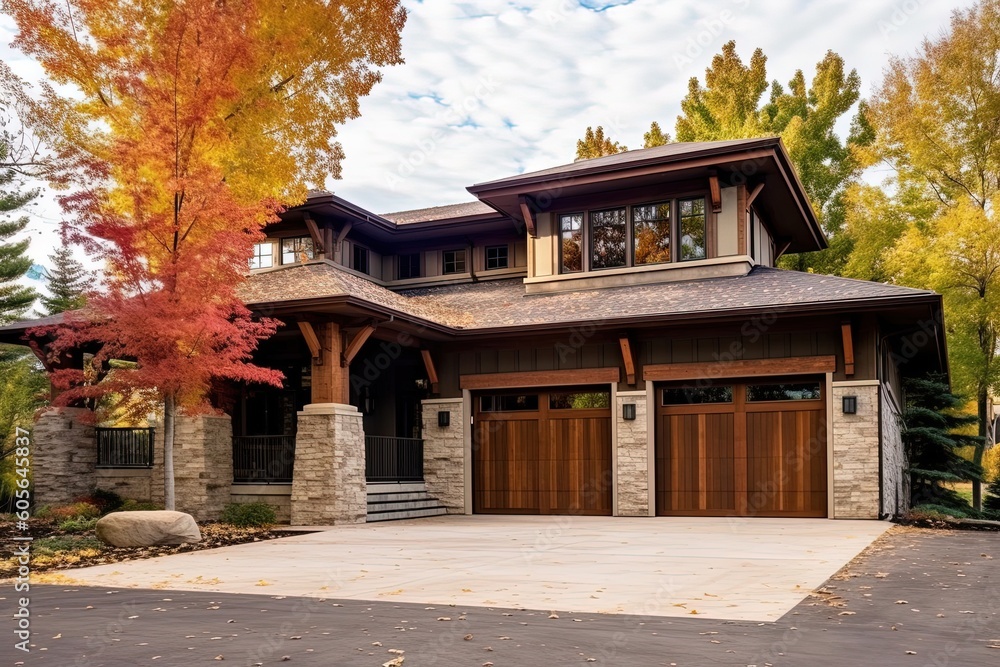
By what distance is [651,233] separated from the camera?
19516 millimetres

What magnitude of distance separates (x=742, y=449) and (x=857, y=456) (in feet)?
6.49

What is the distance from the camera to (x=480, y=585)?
27.6 ft

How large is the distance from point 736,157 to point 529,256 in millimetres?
5063

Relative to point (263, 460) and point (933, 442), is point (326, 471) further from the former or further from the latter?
point (933, 442)

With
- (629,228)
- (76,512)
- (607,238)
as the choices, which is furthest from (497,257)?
(76,512)

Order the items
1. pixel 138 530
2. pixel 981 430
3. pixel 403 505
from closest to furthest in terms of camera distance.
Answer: pixel 138 530 < pixel 403 505 < pixel 981 430

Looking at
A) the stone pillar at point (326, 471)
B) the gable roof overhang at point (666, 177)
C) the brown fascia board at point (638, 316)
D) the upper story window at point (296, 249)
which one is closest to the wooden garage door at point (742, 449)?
the brown fascia board at point (638, 316)

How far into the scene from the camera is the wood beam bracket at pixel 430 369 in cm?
1909

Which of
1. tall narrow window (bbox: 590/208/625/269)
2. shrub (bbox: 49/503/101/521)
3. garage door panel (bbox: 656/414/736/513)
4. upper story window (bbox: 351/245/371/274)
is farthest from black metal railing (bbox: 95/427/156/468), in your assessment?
garage door panel (bbox: 656/414/736/513)

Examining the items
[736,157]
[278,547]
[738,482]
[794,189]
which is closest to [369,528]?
[278,547]

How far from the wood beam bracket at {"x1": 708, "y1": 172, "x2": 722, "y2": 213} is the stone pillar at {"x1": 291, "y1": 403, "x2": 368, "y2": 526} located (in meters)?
8.33

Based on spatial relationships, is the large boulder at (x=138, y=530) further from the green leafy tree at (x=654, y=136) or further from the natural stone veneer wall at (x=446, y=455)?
the green leafy tree at (x=654, y=136)

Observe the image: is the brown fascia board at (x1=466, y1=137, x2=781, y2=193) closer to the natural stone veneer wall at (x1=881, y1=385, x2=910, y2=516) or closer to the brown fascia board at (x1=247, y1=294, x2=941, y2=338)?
the brown fascia board at (x1=247, y1=294, x2=941, y2=338)

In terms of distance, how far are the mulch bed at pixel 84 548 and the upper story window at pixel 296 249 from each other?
26.9 ft
